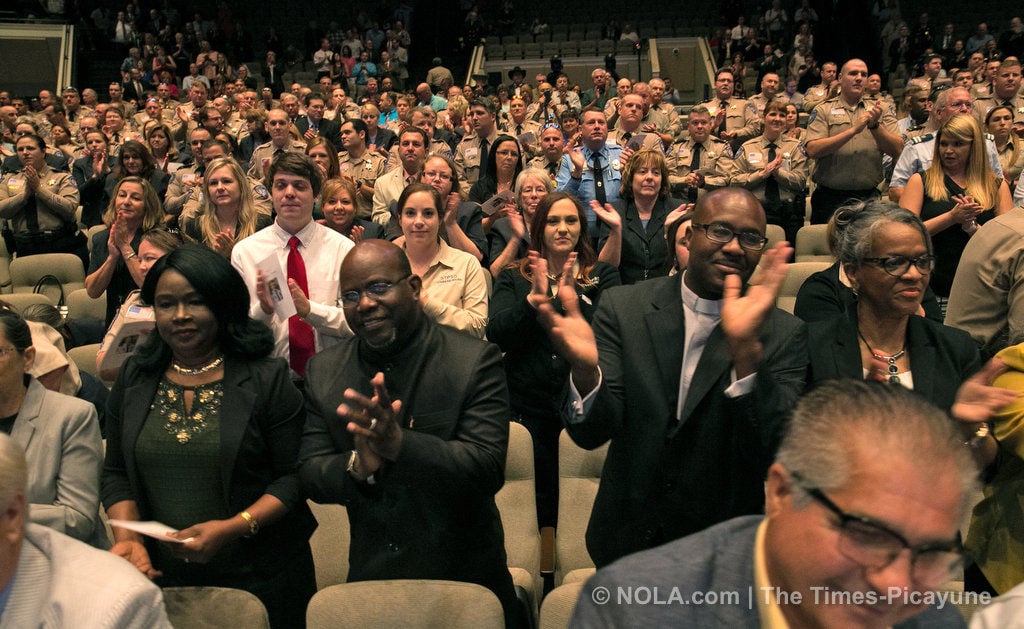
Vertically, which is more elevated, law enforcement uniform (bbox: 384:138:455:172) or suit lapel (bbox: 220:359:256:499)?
law enforcement uniform (bbox: 384:138:455:172)

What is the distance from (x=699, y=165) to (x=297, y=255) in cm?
383

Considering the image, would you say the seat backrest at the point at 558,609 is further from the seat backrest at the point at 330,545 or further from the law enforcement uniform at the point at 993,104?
the law enforcement uniform at the point at 993,104

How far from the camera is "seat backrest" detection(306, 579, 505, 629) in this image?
183 centimetres

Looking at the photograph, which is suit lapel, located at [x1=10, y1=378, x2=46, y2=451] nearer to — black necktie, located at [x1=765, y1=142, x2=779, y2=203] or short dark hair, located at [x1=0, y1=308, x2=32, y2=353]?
short dark hair, located at [x1=0, y1=308, x2=32, y2=353]

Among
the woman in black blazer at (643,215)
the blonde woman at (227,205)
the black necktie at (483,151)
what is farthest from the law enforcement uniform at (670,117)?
the blonde woman at (227,205)

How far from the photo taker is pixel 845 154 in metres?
5.39

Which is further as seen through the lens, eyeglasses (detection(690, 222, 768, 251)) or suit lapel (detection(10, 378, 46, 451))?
suit lapel (detection(10, 378, 46, 451))

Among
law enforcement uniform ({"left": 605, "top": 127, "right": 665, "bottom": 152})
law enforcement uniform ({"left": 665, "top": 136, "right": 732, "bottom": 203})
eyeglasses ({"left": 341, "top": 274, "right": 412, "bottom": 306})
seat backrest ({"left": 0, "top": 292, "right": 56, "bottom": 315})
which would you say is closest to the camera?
eyeglasses ({"left": 341, "top": 274, "right": 412, "bottom": 306})

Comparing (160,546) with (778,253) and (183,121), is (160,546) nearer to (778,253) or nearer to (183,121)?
(778,253)

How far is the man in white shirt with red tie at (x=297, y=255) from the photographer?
2979 mm

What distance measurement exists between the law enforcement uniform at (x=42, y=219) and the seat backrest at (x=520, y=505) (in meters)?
4.54

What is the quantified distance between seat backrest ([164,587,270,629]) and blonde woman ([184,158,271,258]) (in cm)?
205

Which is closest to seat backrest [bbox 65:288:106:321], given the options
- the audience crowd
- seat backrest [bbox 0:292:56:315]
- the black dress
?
seat backrest [bbox 0:292:56:315]

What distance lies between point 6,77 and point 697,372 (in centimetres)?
1737
